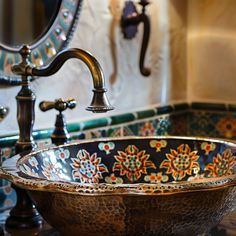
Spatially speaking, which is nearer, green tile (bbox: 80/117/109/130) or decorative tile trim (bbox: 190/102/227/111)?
green tile (bbox: 80/117/109/130)

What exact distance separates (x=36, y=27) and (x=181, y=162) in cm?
39

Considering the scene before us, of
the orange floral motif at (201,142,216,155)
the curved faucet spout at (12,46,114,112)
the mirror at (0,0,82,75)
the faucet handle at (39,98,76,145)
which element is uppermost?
the mirror at (0,0,82,75)

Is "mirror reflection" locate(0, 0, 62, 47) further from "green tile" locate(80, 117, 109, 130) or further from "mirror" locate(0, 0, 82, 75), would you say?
"green tile" locate(80, 117, 109, 130)

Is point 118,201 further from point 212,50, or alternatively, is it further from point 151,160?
point 212,50

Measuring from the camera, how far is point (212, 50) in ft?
5.70

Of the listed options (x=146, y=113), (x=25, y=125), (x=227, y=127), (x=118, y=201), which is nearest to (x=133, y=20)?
(x=146, y=113)

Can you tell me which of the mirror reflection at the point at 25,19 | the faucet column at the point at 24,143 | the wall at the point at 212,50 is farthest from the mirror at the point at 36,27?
the wall at the point at 212,50

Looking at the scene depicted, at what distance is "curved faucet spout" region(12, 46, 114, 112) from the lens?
0.89 m

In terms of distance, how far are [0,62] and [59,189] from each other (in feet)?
1.36

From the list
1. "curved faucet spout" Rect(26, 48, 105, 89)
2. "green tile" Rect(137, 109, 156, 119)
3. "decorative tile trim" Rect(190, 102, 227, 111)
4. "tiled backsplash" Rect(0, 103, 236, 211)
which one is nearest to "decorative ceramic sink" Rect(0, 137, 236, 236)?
"curved faucet spout" Rect(26, 48, 105, 89)

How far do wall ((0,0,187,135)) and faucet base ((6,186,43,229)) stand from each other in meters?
0.17

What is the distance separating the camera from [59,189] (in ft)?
2.46

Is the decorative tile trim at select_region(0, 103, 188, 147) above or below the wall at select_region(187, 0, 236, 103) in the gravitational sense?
below

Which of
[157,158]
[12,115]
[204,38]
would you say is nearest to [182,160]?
[157,158]
